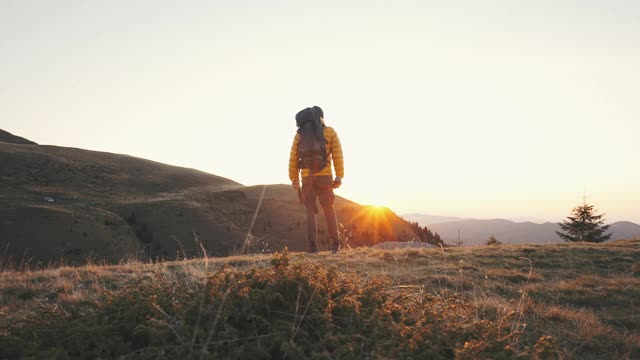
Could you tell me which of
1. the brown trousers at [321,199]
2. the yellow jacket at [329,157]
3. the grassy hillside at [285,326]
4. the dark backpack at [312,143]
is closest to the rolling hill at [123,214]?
the brown trousers at [321,199]

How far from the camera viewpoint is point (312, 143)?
32.6 ft

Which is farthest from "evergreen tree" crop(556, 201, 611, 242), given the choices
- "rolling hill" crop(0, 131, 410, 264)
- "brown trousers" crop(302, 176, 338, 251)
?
"brown trousers" crop(302, 176, 338, 251)

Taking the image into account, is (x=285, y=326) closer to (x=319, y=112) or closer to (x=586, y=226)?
(x=319, y=112)

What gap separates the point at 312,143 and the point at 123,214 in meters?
40.4

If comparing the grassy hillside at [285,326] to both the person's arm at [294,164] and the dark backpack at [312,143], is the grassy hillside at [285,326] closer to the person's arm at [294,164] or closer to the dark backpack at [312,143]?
the dark backpack at [312,143]

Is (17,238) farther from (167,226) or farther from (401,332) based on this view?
(401,332)

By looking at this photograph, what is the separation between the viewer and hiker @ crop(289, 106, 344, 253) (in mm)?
10016

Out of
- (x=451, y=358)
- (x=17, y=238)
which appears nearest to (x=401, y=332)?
(x=451, y=358)

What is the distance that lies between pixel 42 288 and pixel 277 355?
4974mm

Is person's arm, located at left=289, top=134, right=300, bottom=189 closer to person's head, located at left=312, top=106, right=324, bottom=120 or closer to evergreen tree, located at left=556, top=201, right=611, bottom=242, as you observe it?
person's head, located at left=312, top=106, right=324, bottom=120

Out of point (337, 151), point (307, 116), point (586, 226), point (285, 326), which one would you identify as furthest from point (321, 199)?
point (586, 226)

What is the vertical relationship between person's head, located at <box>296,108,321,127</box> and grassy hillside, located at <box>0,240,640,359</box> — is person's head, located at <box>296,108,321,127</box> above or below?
above

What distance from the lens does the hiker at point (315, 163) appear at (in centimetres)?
1002

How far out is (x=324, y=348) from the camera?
226cm
